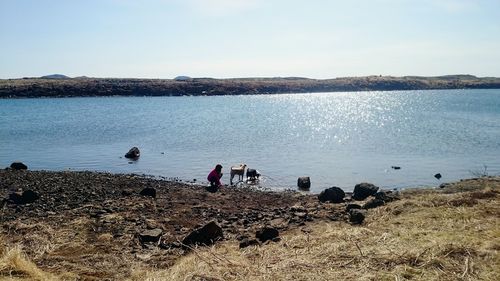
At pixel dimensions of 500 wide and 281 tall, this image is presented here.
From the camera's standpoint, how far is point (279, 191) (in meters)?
21.5

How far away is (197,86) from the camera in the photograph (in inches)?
5221

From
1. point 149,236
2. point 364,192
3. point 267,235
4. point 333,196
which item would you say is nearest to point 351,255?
point 267,235

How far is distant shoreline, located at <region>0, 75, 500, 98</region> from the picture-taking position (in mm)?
119000

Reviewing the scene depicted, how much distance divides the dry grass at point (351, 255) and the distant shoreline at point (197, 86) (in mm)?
117686

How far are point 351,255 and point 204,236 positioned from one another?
4.42 metres

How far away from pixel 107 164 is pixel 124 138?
13978 mm

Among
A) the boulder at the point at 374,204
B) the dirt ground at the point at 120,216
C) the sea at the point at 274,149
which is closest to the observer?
the dirt ground at the point at 120,216

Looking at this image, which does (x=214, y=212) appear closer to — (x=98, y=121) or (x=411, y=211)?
(x=411, y=211)

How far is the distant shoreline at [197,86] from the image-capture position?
119000 mm

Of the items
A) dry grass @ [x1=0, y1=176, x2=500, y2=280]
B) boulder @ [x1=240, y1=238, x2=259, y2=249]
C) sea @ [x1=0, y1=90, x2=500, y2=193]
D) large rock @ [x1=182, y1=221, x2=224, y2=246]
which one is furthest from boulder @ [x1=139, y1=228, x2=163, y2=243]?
sea @ [x1=0, y1=90, x2=500, y2=193]

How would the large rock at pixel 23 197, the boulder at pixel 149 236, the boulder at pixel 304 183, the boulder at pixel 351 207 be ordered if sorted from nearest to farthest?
the boulder at pixel 149 236
the boulder at pixel 351 207
the large rock at pixel 23 197
the boulder at pixel 304 183

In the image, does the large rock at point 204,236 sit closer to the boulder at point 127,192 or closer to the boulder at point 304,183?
the boulder at point 127,192

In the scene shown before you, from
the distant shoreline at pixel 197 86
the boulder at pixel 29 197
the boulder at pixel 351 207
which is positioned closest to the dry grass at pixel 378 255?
the boulder at pixel 351 207

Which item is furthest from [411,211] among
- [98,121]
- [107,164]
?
[98,121]
